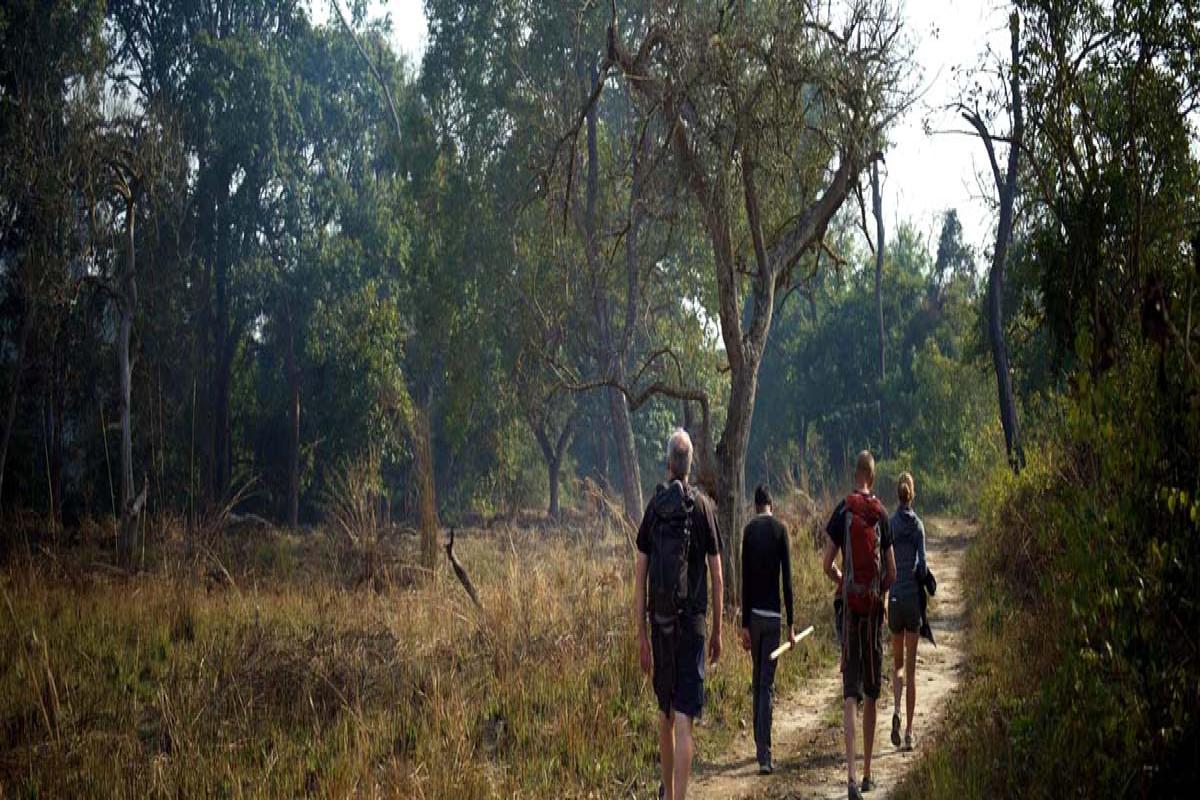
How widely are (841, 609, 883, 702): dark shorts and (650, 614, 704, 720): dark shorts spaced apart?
1422 millimetres

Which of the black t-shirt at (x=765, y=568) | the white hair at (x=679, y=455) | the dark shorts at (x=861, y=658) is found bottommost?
the dark shorts at (x=861, y=658)

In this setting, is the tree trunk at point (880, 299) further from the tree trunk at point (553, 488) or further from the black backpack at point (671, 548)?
the black backpack at point (671, 548)

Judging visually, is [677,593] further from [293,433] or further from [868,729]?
[293,433]

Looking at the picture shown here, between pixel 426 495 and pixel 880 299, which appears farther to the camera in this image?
pixel 880 299

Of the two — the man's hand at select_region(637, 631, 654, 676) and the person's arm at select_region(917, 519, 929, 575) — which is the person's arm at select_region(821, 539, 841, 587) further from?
the man's hand at select_region(637, 631, 654, 676)

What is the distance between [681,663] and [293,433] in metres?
29.7

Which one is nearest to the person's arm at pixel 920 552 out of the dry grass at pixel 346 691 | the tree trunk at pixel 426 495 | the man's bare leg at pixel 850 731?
the man's bare leg at pixel 850 731

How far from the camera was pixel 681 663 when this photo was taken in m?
6.32

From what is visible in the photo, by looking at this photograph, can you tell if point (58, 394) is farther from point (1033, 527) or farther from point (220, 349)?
point (1033, 527)

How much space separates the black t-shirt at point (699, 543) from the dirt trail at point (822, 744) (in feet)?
6.36

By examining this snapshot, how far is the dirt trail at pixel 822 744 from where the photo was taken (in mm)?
7512

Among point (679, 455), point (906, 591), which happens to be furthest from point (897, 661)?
point (679, 455)

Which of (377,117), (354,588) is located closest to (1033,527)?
(354,588)

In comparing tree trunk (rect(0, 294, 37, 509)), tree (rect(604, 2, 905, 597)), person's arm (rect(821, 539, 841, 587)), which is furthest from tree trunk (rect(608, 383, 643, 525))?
person's arm (rect(821, 539, 841, 587))
